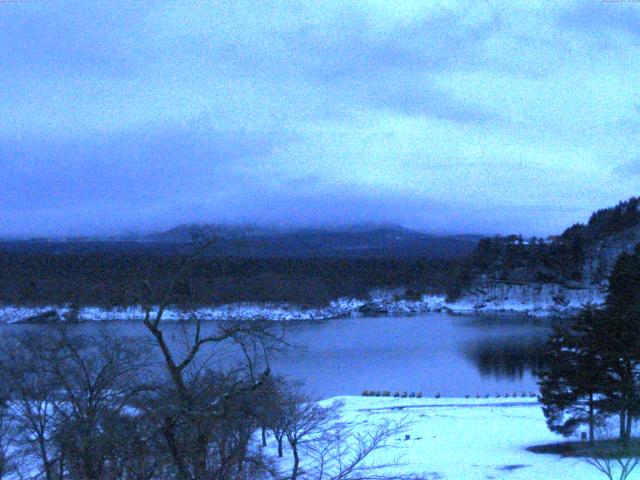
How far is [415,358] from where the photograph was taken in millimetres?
30328

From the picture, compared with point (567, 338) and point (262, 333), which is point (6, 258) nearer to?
point (567, 338)

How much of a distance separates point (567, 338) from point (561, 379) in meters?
0.84

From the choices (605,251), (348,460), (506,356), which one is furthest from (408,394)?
(605,251)

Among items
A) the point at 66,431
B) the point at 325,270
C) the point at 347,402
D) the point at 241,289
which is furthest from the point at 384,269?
the point at 66,431

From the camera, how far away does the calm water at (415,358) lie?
24469 mm

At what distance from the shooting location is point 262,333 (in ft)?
17.2

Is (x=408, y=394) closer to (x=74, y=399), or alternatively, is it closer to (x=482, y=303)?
(x=74, y=399)

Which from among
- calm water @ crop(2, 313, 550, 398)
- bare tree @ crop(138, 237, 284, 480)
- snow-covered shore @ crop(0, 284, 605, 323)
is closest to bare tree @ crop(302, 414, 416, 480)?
bare tree @ crop(138, 237, 284, 480)

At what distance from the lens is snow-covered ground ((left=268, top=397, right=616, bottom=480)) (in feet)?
38.1

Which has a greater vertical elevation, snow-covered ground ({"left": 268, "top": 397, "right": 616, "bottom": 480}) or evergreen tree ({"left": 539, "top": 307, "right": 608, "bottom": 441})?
evergreen tree ({"left": 539, "top": 307, "right": 608, "bottom": 441})

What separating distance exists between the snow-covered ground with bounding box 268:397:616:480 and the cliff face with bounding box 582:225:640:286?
140ft

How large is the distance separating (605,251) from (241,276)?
107 feet

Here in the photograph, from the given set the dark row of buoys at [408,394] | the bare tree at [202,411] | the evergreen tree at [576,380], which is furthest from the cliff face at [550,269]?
the bare tree at [202,411]

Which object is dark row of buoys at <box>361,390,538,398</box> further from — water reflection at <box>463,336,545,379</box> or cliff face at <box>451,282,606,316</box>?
cliff face at <box>451,282,606,316</box>
